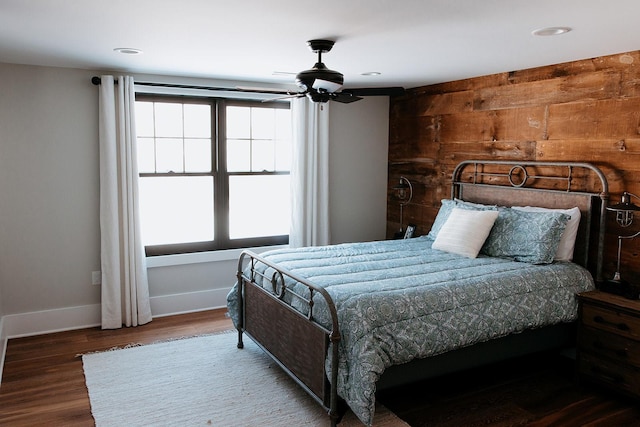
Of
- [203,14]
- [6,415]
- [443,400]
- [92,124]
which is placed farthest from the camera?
[92,124]

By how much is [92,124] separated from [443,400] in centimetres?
355

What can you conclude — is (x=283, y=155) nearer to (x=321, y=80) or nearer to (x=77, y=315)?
(x=321, y=80)

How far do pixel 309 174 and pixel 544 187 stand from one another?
2252 millimetres

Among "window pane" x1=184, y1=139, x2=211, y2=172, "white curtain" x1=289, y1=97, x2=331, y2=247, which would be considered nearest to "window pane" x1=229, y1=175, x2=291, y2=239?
"white curtain" x1=289, y1=97, x2=331, y2=247

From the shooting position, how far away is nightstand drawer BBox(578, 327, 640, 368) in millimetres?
3189

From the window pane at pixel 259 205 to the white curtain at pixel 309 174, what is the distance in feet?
0.60

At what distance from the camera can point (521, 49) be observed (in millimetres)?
3506

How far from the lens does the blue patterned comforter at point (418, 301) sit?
2.78 m

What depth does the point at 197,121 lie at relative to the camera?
5.03m

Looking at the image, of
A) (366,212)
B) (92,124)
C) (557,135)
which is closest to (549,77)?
(557,135)

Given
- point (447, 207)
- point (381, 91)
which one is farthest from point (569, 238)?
point (381, 91)

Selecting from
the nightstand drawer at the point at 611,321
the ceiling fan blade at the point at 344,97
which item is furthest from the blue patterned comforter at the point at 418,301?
the ceiling fan blade at the point at 344,97

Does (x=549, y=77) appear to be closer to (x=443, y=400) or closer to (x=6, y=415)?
(x=443, y=400)

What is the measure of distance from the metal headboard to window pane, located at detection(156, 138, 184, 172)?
8.53 ft
